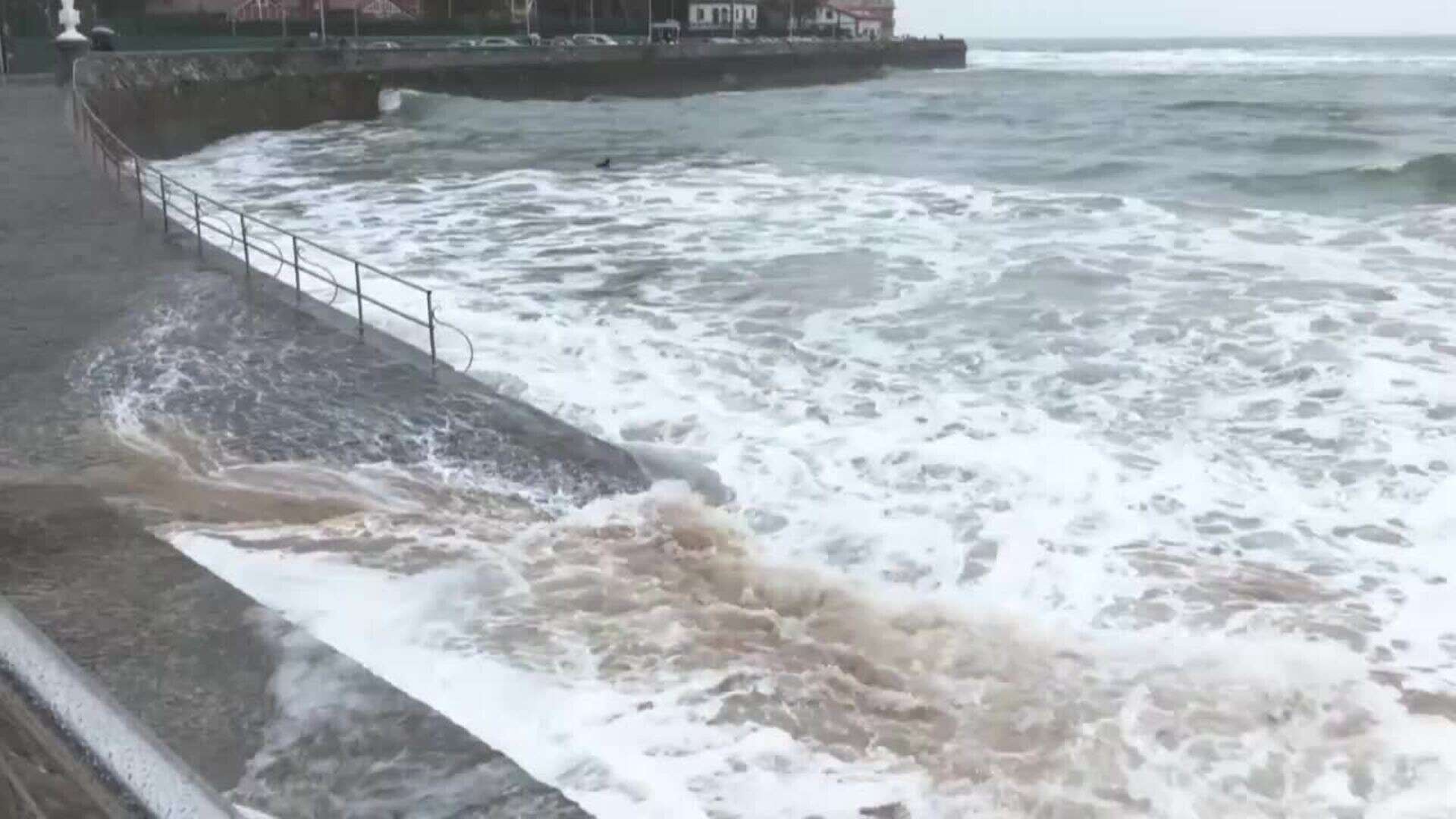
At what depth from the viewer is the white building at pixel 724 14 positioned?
92.1 metres

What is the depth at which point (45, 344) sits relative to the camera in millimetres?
9219

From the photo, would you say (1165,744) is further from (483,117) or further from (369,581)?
(483,117)

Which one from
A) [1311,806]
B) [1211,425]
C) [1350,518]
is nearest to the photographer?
[1311,806]

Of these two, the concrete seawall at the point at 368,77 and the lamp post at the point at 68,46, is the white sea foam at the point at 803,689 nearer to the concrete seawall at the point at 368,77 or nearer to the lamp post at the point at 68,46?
the concrete seawall at the point at 368,77

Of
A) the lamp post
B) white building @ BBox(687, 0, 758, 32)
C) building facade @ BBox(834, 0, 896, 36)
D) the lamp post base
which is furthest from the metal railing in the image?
building facade @ BBox(834, 0, 896, 36)

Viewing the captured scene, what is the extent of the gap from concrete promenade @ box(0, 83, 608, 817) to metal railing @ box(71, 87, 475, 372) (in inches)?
16.5

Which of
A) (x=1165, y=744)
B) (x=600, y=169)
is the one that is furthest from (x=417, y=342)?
(x=600, y=169)

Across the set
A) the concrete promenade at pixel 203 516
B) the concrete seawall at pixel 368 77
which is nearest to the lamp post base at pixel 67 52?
the concrete seawall at pixel 368 77

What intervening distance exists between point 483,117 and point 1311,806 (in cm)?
4061

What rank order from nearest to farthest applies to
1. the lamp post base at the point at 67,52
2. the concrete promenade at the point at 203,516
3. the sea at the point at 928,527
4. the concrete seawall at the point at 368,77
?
the concrete promenade at the point at 203,516
the sea at the point at 928,527
the lamp post base at the point at 67,52
the concrete seawall at the point at 368,77

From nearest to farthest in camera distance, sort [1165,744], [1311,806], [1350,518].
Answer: [1311,806], [1165,744], [1350,518]

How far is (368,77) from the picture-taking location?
143 ft

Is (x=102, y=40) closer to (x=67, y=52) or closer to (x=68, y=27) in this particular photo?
(x=68, y=27)

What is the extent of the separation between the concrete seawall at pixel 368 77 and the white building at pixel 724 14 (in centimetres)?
1638
